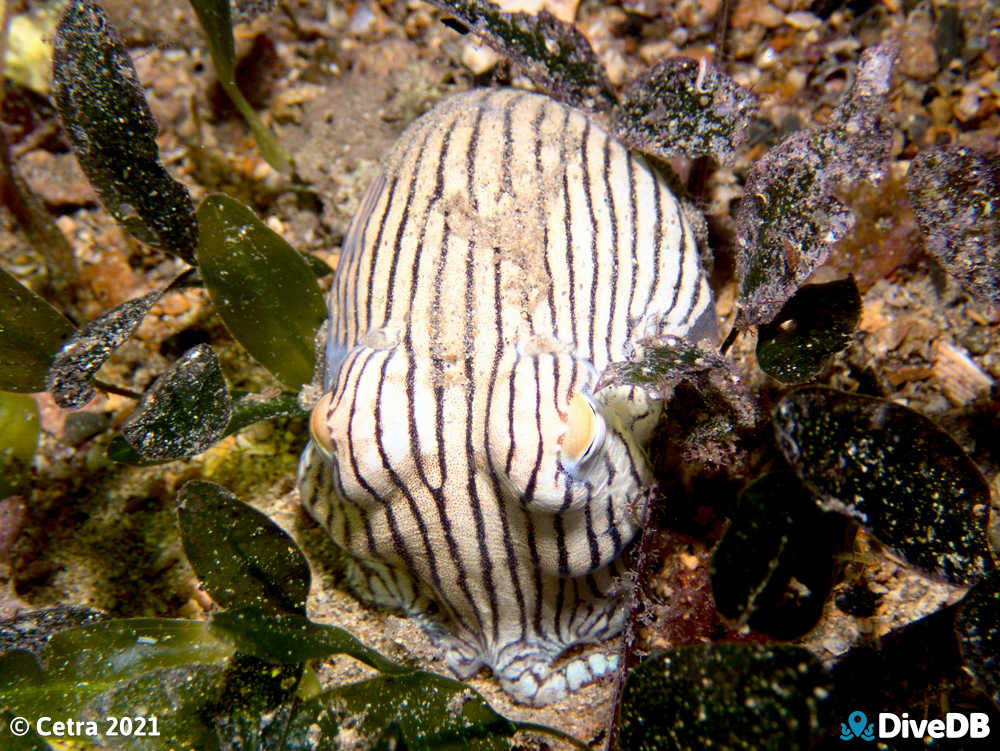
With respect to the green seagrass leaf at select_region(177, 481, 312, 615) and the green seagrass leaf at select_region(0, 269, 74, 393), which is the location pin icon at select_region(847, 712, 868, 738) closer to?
the green seagrass leaf at select_region(177, 481, 312, 615)

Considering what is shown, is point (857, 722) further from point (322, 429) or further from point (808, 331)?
point (322, 429)

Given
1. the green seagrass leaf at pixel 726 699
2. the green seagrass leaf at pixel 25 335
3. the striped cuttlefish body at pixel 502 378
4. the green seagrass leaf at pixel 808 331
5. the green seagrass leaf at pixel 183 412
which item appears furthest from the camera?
the green seagrass leaf at pixel 25 335

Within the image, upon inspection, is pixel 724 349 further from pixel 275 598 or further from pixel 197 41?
pixel 197 41

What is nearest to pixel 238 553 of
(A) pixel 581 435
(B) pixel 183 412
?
(B) pixel 183 412

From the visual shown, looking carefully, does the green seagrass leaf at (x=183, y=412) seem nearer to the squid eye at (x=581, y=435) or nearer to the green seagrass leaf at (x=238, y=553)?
the green seagrass leaf at (x=238, y=553)

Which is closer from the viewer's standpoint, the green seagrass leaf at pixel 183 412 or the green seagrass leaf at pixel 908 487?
the green seagrass leaf at pixel 908 487

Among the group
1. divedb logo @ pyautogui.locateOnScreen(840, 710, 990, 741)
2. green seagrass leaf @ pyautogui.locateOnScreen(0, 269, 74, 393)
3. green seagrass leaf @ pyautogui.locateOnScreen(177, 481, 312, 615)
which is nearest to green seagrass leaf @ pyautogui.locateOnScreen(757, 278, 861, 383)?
divedb logo @ pyautogui.locateOnScreen(840, 710, 990, 741)

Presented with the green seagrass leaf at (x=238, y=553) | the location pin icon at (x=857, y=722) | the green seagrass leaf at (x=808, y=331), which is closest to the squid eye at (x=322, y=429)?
the green seagrass leaf at (x=238, y=553)

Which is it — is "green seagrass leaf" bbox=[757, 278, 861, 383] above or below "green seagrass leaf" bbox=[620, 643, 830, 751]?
above
